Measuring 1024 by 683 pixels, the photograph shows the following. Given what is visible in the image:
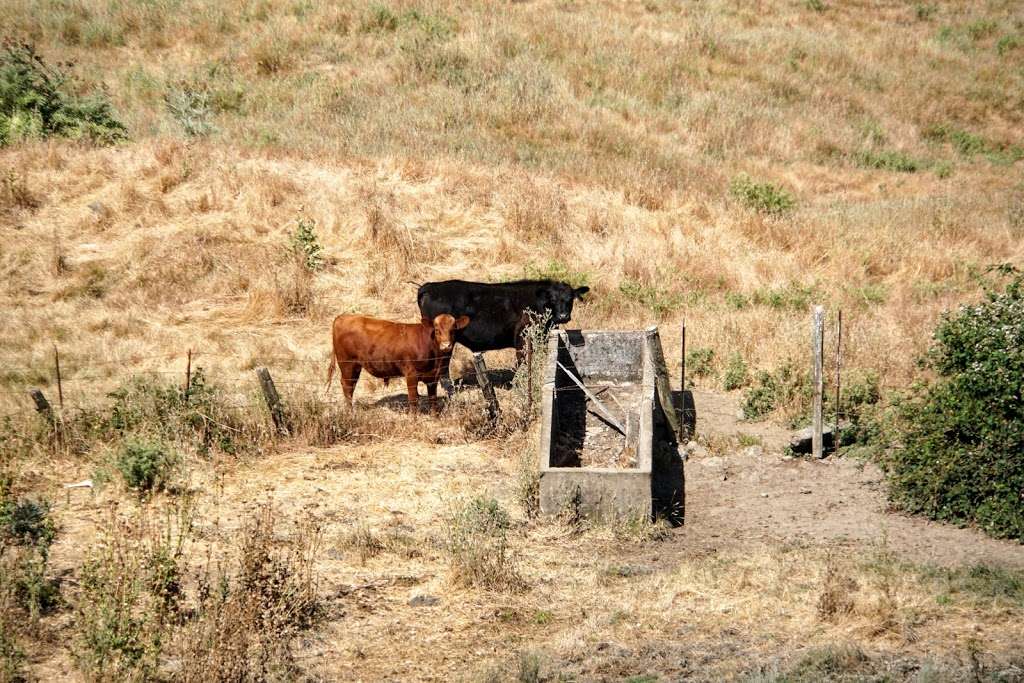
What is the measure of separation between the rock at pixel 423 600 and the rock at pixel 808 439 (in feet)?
15.2

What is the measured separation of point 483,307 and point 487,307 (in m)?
0.05

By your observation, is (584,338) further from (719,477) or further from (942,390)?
(942,390)

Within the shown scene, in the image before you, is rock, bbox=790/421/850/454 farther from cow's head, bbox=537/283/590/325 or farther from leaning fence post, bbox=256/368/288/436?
leaning fence post, bbox=256/368/288/436

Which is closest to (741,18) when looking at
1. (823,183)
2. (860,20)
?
(860,20)

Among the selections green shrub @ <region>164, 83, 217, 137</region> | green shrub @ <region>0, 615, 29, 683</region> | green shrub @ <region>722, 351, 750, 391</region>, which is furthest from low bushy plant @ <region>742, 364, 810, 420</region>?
green shrub @ <region>164, 83, 217, 137</region>

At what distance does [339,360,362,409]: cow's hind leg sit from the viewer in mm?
11812

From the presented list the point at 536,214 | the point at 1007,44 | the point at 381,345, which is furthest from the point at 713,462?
the point at 1007,44

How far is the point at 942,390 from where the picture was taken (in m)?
10.2

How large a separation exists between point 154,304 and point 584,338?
265 inches

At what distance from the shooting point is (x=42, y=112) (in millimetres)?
19750

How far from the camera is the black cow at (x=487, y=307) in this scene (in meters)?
12.6

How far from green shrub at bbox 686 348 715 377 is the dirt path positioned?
52.8 inches

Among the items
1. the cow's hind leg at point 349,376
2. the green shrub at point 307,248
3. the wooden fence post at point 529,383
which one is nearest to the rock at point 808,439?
the wooden fence post at point 529,383

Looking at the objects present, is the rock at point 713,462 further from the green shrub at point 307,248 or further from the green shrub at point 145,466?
the green shrub at point 307,248
